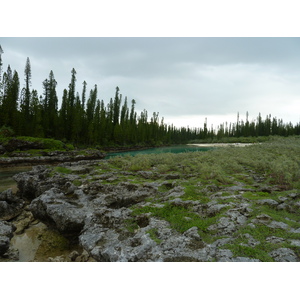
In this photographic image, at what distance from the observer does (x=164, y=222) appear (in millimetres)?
5879

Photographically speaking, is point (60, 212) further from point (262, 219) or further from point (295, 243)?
point (295, 243)

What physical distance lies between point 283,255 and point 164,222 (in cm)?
305

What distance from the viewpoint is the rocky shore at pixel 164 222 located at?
435cm

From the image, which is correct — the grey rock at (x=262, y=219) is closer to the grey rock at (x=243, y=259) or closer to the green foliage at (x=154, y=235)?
the grey rock at (x=243, y=259)

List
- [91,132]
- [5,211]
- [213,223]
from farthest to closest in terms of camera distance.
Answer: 1. [91,132]
2. [5,211]
3. [213,223]

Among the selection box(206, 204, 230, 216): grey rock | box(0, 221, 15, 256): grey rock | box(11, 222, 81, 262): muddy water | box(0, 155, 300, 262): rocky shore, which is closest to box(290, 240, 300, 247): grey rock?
box(0, 155, 300, 262): rocky shore

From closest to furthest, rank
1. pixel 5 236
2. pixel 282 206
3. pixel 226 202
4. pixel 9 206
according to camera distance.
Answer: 1. pixel 5 236
2. pixel 282 206
3. pixel 226 202
4. pixel 9 206

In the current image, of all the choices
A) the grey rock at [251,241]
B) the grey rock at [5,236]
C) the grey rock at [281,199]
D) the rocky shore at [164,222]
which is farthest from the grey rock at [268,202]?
the grey rock at [5,236]

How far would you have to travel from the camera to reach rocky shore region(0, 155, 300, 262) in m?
4.35

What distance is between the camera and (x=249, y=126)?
96062mm

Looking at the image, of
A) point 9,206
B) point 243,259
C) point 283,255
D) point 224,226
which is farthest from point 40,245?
point 283,255

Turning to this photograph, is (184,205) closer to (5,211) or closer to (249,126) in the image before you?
(5,211)

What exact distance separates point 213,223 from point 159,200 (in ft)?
8.94

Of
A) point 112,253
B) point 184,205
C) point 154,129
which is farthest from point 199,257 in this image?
point 154,129
